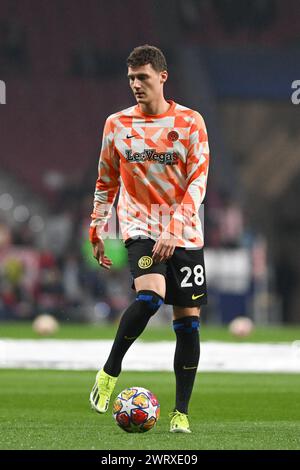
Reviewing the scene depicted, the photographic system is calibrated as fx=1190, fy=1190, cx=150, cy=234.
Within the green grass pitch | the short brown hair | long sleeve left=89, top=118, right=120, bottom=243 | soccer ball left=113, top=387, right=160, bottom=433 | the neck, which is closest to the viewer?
the green grass pitch

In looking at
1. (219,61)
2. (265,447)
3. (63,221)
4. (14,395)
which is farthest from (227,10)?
(265,447)

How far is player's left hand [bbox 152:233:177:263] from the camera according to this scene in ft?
20.2

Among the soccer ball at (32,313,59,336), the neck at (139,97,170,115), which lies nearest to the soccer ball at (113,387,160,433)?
the neck at (139,97,170,115)

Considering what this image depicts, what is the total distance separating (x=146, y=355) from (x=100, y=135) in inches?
752

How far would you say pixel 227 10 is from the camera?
107 ft

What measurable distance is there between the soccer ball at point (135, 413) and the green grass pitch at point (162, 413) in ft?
0.19

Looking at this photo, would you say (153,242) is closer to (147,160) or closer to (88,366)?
(147,160)

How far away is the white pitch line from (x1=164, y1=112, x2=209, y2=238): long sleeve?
5.07 meters

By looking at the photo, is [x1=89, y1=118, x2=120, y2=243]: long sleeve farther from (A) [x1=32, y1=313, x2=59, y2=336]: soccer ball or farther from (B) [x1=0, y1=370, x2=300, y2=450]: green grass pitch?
(A) [x1=32, y1=313, x2=59, y2=336]: soccer ball

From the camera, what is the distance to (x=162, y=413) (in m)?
7.34

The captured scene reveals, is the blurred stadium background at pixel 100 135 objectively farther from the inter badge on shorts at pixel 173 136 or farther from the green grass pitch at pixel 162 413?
the inter badge on shorts at pixel 173 136

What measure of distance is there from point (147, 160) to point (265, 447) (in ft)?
5.80
